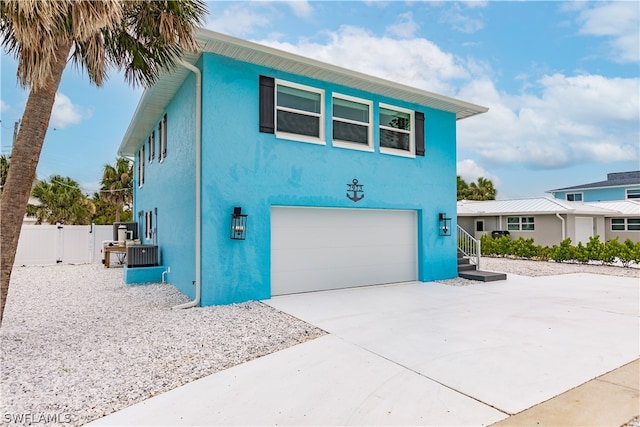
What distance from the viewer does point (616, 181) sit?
2781cm

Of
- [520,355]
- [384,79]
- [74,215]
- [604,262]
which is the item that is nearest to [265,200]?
[384,79]

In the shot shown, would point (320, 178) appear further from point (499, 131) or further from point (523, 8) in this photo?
point (499, 131)

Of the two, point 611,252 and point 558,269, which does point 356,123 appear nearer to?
point 558,269

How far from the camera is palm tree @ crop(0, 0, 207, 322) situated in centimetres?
434

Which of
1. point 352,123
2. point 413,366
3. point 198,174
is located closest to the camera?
point 413,366

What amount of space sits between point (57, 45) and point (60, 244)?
12594 mm

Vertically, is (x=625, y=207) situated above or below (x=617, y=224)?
above

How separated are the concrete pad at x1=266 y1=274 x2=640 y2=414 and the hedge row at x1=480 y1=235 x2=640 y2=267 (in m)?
5.63

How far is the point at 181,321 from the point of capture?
588 cm

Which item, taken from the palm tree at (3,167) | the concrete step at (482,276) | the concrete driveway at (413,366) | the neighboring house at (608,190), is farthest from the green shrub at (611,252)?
the palm tree at (3,167)

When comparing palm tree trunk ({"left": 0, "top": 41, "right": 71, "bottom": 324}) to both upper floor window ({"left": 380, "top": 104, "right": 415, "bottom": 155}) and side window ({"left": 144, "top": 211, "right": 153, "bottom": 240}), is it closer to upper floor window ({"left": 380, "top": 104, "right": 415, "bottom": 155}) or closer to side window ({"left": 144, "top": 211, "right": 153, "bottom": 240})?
upper floor window ({"left": 380, "top": 104, "right": 415, "bottom": 155})

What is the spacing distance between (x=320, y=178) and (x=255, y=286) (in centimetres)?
277

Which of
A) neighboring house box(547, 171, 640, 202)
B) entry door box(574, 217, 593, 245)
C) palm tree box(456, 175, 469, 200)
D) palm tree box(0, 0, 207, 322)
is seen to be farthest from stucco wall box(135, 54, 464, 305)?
neighboring house box(547, 171, 640, 202)

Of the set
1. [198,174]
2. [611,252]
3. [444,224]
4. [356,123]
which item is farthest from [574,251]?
[198,174]
